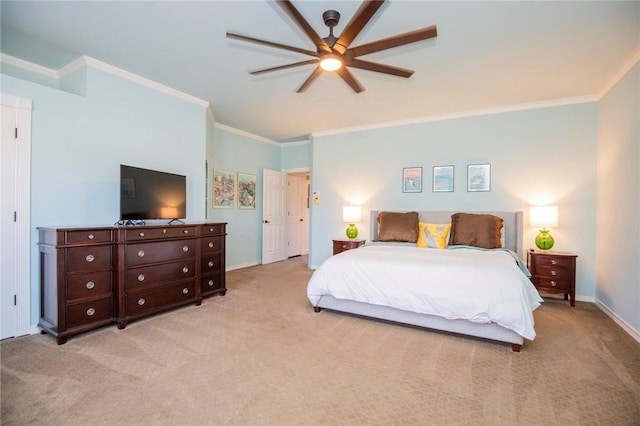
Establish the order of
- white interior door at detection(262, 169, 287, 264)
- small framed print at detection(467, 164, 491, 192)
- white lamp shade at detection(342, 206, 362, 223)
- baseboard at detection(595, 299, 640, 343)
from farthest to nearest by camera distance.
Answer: white interior door at detection(262, 169, 287, 264), white lamp shade at detection(342, 206, 362, 223), small framed print at detection(467, 164, 491, 192), baseboard at detection(595, 299, 640, 343)

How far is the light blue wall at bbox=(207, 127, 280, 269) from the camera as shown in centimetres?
557

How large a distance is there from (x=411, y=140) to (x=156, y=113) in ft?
12.5

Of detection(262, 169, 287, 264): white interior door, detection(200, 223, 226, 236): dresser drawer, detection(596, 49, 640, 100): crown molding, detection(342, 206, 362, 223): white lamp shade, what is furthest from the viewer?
detection(262, 169, 287, 264): white interior door

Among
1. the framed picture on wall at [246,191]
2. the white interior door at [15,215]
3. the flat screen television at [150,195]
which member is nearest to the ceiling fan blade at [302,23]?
the flat screen television at [150,195]

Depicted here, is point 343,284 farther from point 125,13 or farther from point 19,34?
point 19,34

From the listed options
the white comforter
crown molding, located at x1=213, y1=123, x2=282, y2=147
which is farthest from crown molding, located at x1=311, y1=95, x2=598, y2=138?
the white comforter

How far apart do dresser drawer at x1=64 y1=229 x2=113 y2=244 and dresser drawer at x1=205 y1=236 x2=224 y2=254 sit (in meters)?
1.10

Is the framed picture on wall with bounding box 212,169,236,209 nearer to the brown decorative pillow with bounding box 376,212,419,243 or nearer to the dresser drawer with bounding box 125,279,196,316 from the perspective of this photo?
the dresser drawer with bounding box 125,279,196,316

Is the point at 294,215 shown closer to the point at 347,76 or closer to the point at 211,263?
the point at 211,263

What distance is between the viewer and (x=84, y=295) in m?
2.78

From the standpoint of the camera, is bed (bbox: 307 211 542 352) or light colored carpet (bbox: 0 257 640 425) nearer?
light colored carpet (bbox: 0 257 640 425)

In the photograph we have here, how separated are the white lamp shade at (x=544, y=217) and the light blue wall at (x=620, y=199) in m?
0.50

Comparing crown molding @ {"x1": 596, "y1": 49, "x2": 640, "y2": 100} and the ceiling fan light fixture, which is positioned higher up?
crown molding @ {"x1": 596, "y1": 49, "x2": 640, "y2": 100}

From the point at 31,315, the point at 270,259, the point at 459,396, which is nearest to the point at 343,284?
the point at 459,396
